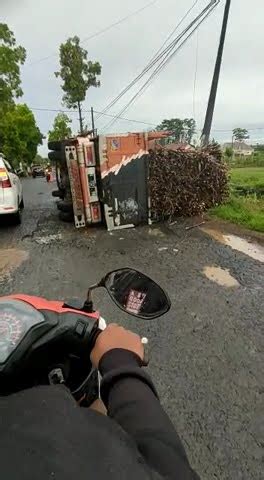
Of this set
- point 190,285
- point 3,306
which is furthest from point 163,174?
point 3,306

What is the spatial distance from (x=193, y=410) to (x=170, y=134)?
6261 mm

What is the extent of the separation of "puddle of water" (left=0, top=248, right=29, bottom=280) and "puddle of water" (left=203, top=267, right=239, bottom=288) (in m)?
2.73

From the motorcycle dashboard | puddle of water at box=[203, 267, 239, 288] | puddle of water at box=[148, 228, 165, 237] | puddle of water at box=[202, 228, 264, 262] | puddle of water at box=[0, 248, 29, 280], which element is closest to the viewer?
the motorcycle dashboard

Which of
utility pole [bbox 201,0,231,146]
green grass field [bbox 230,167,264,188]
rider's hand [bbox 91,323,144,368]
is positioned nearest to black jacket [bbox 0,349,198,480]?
rider's hand [bbox 91,323,144,368]

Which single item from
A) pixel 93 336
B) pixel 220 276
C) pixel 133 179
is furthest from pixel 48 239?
pixel 93 336

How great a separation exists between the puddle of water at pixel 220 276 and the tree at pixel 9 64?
98.0 feet

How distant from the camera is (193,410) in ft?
8.69

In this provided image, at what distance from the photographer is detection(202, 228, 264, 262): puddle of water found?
6.01 metres

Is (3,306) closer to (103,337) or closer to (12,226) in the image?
(103,337)

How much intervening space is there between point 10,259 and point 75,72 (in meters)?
35.8

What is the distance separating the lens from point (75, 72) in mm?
37969

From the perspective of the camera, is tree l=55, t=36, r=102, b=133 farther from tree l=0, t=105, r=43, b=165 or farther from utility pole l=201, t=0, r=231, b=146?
utility pole l=201, t=0, r=231, b=146

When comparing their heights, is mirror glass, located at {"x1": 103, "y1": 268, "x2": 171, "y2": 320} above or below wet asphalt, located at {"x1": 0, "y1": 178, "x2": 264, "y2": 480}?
above

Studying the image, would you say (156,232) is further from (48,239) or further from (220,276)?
(220,276)
